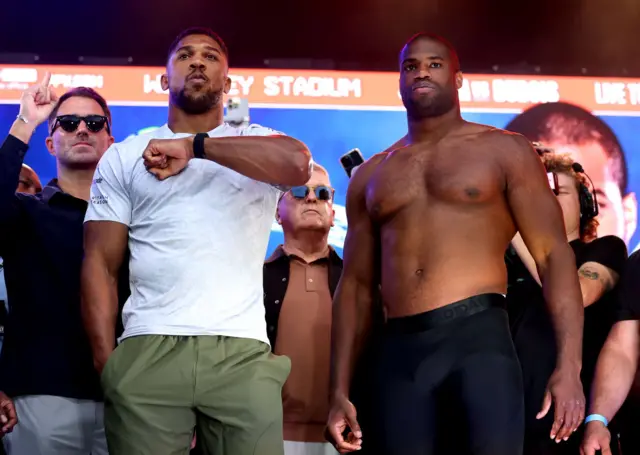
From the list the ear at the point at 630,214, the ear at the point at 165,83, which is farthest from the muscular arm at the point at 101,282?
the ear at the point at 630,214

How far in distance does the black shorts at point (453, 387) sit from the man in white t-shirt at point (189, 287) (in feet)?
1.04

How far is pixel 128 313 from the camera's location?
6.96 ft

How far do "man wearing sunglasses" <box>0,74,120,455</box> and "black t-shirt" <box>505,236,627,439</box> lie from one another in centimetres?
141

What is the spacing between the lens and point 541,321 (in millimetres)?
2805

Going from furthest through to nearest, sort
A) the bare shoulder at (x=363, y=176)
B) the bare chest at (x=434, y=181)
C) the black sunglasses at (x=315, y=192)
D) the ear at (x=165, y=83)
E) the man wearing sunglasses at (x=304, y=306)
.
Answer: the black sunglasses at (x=315, y=192) → the man wearing sunglasses at (x=304, y=306) → the bare shoulder at (x=363, y=176) → the ear at (x=165, y=83) → the bare chest at (x=434, y=181)

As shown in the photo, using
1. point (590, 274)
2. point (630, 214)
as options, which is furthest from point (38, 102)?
point (630, 214)

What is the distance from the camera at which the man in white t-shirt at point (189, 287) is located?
200 centimetres

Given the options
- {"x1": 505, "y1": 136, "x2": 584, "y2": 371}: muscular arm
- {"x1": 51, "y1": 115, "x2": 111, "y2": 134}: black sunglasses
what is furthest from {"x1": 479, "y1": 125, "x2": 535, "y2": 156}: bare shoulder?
{"x1": 51, "y1": 115, "x2": 111, "y2": 134}: black sunglasses

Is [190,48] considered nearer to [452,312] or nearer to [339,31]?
[452,312]

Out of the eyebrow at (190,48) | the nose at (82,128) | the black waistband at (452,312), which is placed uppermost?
the eyebrow at (190,48)

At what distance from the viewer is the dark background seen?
429 centimetres

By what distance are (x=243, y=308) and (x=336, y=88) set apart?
90.8 inches

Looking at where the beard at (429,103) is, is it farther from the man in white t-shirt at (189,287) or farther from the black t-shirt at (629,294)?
the black t-shirt at (629,294)

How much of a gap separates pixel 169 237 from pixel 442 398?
0.84m
